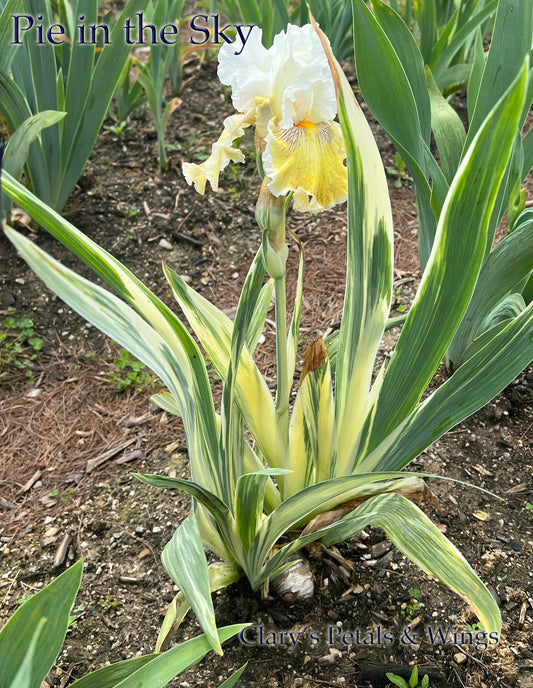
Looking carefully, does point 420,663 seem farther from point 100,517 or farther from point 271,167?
point 271,167

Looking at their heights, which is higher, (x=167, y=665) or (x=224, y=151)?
(x=224, y=151)

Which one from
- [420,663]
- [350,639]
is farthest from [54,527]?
[420,663]

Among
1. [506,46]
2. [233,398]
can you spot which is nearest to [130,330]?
[233,398]

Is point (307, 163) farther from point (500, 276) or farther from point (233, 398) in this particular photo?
point (500, 276)

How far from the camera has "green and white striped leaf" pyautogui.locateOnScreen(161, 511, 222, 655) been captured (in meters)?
0.81

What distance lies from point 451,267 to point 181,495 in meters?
0.82

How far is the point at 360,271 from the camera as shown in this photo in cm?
100

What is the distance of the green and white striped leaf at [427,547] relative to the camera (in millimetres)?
916

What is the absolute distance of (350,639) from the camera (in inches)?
45.9

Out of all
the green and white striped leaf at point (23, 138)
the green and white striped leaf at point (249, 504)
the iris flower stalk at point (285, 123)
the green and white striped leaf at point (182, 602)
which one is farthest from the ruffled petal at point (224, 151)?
the green and white striped leaf at point (23, 138)

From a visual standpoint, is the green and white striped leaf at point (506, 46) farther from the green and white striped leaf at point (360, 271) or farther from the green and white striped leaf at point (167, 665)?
the green and white striped leaf at point (167, 665)

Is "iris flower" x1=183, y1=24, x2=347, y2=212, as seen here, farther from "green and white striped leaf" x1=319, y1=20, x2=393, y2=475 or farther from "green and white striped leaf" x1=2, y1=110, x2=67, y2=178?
"green and white striped leaf" x1=2, y1=110, x2=67, y2=178

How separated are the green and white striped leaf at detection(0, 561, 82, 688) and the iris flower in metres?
0.54

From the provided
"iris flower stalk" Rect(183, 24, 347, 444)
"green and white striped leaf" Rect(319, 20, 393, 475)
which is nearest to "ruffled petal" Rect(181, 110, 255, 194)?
"iris flower stalk" Rect(183, 24, 347, 444)
